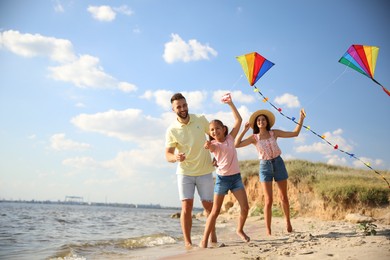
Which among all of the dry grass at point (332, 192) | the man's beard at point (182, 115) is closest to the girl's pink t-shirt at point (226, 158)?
the man's beard at point (182, 115)

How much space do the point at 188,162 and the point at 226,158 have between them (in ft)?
1.89

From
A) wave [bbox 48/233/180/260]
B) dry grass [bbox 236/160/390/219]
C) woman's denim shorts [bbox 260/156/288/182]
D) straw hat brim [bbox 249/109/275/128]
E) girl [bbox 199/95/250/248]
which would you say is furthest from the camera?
dry grass [bbox 236/160/390/219]

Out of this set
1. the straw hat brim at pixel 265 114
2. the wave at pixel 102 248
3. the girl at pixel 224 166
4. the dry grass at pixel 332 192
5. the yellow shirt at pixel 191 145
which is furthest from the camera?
the dry grass at pixel 332 192

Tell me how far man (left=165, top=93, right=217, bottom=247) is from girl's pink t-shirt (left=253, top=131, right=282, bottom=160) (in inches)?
46.6

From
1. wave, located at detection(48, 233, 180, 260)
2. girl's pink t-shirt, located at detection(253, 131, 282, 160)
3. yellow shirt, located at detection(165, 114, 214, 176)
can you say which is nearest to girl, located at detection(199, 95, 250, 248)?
yellow shirt, located at detection(165, 114, 214, 176)

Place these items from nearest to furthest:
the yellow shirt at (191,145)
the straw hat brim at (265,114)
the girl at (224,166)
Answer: the girl at (224,166)
the yellow shirt at (191,145)
the straw hat brim at (265,114)

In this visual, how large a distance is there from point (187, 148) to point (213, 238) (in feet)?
4.83

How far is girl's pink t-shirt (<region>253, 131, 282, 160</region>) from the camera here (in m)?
5.64

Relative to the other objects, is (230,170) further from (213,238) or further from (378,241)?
(378,241)

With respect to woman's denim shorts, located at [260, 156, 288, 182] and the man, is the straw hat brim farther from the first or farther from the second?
the man

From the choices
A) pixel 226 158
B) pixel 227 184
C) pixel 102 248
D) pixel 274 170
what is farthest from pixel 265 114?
pixel 102 248

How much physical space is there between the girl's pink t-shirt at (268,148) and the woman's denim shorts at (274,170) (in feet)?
0.25

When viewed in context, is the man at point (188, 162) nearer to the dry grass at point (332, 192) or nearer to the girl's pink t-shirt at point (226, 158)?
the girl's pink t-shirt at point (226, 158)

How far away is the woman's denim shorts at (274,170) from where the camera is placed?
18.3ft
